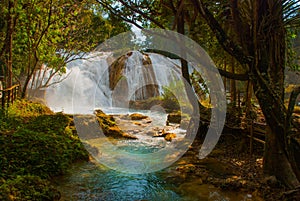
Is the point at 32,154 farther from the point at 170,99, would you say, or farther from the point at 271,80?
the point at 170,99

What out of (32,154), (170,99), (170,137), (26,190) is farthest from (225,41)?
(170,99)

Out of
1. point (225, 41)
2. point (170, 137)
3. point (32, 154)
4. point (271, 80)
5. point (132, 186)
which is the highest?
point (225, 41)

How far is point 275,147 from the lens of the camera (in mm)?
3707

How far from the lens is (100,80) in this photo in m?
15.5

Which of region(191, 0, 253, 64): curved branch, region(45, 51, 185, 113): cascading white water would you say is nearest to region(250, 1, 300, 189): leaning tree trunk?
region(191, 0, 253, 64): curved branch

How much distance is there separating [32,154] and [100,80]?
11.4m

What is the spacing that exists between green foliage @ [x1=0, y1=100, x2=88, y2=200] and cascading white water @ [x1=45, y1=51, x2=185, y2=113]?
698 cm

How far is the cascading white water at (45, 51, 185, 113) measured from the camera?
13859 mm

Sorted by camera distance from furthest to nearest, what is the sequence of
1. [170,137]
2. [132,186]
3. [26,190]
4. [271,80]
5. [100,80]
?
1. [100,80]
2. [170,137]
3. [132,186]
4. [271,80]
5. [26,190]

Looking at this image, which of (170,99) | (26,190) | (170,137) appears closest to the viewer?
(26,190)

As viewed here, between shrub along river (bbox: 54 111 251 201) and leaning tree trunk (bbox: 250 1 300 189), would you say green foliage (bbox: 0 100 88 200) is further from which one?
leaning tree trunk (bbox: 250 1 300 189)

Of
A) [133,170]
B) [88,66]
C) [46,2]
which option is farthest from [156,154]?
[88,66]

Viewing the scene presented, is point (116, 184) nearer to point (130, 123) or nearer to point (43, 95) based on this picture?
point (130, 123)

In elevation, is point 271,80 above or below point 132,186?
above
